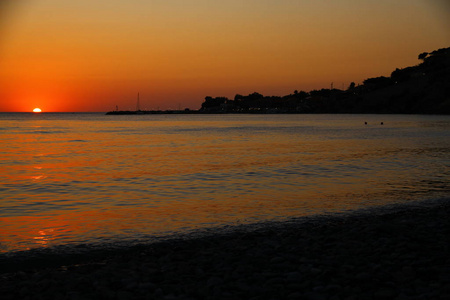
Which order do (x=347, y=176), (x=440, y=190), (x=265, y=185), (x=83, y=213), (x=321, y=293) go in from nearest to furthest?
(x=321, y=293)
(x=83, y=213)
(x=440, y=190)
(x=265, y=185)
(x=347, y=176)

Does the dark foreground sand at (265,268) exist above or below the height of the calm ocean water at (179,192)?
above

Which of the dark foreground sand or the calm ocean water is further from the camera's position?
the calm ocean water

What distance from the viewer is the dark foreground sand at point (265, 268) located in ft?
26.8

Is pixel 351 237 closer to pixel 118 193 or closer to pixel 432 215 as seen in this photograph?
pixel 432 215

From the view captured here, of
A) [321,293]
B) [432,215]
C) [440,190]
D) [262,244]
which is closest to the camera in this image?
[321,293]

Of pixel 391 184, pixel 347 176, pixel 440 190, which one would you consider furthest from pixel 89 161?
pixel 440 190

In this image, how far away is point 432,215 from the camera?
14672 millimetres

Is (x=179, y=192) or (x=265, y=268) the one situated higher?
(x=265, y=268)

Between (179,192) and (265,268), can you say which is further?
(179,192)

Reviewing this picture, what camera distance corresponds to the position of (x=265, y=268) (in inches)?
374

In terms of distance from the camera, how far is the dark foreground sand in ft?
26.8

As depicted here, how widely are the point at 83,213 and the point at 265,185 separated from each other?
9666 mm

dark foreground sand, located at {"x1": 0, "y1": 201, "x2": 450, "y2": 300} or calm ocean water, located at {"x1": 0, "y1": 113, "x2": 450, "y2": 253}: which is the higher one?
dark foreground sand, located at {"x1": 0, "y1": 201, "x2": 450, "y2": 300}

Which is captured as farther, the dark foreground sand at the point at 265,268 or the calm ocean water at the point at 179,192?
the calm ocean water at the point at 179,192
